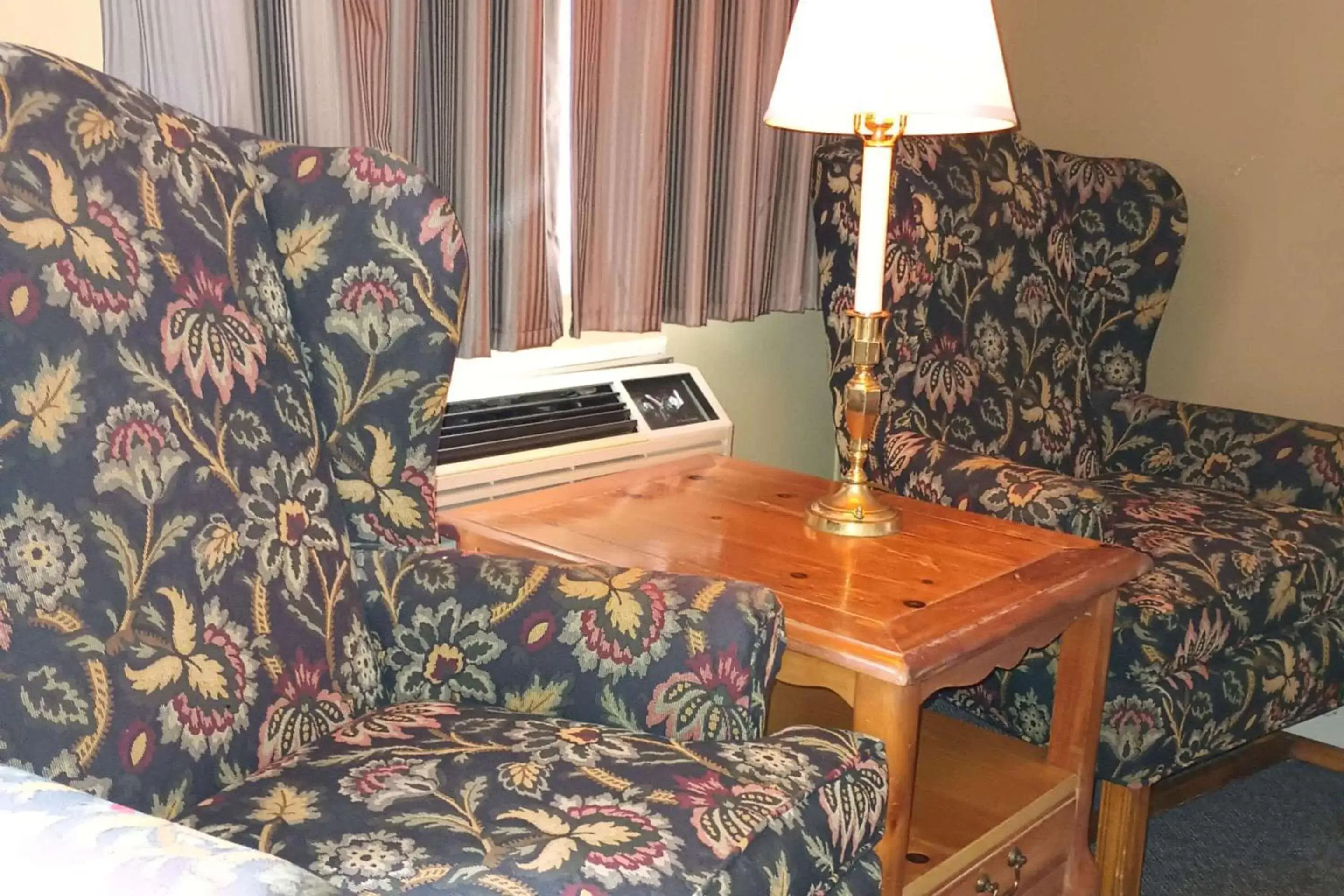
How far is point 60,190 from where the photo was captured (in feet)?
3.54

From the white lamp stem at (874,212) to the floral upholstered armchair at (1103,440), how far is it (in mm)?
392

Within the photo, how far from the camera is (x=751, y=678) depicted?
1.17 m

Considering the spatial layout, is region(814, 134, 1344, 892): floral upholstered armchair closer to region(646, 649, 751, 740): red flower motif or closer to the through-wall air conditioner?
the through-wall air conditioner

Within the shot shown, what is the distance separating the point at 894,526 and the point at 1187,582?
457mm

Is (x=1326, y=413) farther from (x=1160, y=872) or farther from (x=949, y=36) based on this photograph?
(x=949, y=36)

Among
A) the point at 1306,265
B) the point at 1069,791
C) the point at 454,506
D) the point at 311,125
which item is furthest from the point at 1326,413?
the point at 311,125

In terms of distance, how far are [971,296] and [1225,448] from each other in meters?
0.52

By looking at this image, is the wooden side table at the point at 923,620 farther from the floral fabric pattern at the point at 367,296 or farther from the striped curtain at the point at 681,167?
the striped curtain at the point at 681,167

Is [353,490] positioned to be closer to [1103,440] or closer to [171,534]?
[171,534]

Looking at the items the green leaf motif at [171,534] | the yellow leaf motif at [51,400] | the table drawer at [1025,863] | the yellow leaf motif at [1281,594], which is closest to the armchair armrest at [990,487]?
the yellow leaf motif at [1281,594]

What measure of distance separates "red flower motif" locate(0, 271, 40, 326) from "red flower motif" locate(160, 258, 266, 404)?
0.41ft

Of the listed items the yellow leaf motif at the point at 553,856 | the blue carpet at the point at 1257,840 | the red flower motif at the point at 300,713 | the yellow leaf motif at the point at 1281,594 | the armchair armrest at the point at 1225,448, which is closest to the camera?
the yellow leaf motif at the point at 553,856

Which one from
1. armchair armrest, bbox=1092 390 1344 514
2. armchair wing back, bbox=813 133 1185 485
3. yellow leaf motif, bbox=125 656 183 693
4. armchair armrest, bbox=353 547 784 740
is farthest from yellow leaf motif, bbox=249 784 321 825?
armchair armrest, bbox=1092 390 1344 514

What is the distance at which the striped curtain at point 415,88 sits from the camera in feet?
4.71
